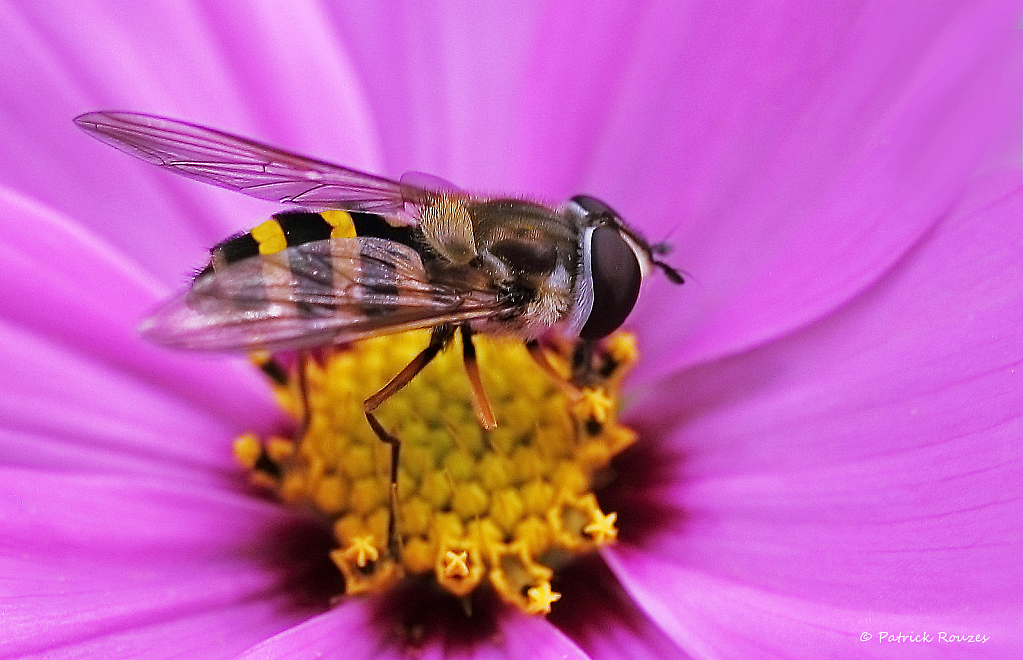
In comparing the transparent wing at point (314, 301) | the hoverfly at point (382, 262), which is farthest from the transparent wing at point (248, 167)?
the transparent wing at point (314, 301)

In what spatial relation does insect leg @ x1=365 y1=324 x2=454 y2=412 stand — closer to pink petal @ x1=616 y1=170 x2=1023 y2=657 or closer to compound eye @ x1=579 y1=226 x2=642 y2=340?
compound eye @ x1=579 y1=226 x2=642 y2=340

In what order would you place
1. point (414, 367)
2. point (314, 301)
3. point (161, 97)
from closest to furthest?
point (314, 301) → point (414, 367) → point (161, 97)

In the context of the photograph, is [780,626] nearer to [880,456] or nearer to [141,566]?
[880,456]

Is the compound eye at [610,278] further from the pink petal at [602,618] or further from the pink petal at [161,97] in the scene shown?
the pink petal at [161,97]

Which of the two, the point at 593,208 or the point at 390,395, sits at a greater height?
the point at 593,208

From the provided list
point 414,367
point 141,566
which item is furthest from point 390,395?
point 141,566

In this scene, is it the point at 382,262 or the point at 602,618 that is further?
the point at 602,618
